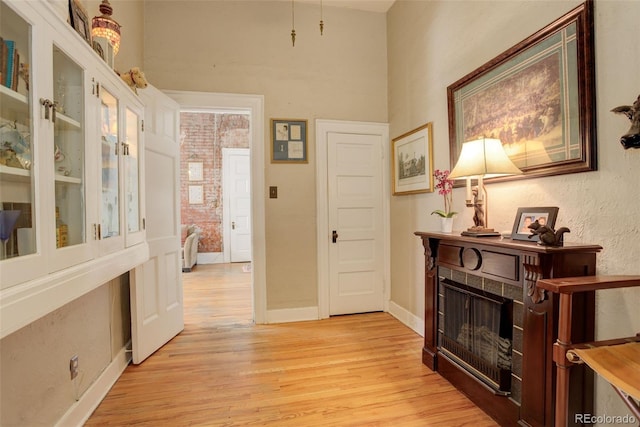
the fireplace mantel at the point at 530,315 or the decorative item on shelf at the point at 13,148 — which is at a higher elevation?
the decorative item on shelf at the point at 13,148

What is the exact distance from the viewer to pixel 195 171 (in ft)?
21.8

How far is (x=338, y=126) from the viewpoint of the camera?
3.37m

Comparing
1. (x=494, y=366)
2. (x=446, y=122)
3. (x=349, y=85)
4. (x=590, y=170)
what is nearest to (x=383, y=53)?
(x=349, y=85)

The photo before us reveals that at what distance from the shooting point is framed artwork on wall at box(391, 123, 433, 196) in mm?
2764

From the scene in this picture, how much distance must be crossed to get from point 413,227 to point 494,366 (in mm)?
1478

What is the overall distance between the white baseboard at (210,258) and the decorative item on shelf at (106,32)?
5.19 m

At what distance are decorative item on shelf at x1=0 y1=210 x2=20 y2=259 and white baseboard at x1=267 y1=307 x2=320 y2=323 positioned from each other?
2.51m

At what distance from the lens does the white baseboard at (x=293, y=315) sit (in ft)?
10.6

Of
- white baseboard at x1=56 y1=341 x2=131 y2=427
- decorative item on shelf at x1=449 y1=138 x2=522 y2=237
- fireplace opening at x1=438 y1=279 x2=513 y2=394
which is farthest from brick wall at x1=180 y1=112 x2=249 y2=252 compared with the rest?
decorative item on shelf at x1=449 y1=138 x2=522 y2=237

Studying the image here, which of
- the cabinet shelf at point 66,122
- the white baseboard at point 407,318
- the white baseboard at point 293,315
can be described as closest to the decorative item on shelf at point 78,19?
the cabinet shelf at point 66,122

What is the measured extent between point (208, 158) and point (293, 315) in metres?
4.61

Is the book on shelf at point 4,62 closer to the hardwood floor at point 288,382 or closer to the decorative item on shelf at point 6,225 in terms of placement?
the decorative item on shelf at point 6,225

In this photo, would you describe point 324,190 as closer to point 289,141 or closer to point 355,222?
point 355,222

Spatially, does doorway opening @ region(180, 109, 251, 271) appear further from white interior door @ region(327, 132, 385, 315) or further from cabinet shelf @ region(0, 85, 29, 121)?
cabinet shelf @ region(0, 85, 29, 121)
